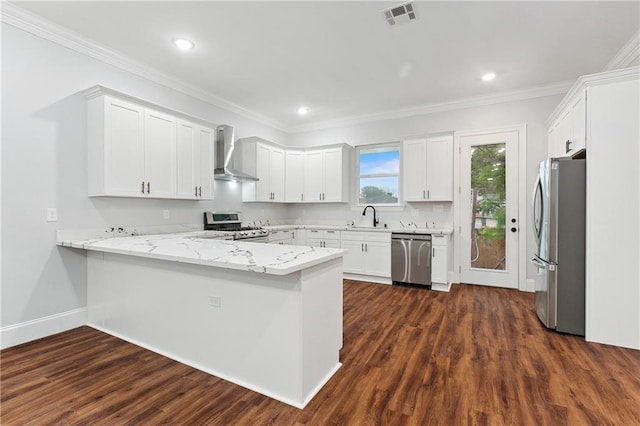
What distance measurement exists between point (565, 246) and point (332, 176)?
3603mm

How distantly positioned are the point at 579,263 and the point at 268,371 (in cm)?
307

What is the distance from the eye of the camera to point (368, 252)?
16.2ft

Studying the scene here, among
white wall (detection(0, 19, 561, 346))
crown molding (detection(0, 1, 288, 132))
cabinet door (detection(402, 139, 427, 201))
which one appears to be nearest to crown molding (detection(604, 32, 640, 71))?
cabinet door (detection(402, 139, 427, 201))

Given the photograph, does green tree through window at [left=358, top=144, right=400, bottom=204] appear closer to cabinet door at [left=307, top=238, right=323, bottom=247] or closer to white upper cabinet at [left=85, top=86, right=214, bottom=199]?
cabinet door at [left=307, top=238, right=323, bottom=247]

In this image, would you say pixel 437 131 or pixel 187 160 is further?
pixel 437 131

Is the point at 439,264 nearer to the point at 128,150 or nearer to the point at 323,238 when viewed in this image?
the point at 323,238

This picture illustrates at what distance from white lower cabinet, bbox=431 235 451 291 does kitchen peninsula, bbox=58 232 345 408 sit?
2.67m

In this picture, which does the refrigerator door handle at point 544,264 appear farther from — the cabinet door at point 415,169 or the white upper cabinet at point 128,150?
the white upper cabinet at point 128,150

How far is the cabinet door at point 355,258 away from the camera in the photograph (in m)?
5.00

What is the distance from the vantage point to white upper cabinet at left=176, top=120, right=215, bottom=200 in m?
3.70

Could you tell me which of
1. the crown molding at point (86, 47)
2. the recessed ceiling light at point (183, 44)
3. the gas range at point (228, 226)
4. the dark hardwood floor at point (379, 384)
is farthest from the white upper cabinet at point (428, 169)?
the recessed ceiling light at point (183, 44)

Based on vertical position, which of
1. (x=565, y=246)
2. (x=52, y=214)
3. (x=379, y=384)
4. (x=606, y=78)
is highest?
(x=606, y=78)

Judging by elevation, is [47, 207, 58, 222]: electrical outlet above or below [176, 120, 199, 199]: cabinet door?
below

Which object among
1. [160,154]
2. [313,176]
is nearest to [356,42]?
[160,154]
